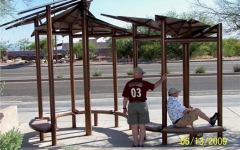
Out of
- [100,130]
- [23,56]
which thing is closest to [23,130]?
[100,130]

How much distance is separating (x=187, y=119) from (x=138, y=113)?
3.07 ft

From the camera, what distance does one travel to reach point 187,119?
6605mm

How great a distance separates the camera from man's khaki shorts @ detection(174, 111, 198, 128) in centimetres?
655

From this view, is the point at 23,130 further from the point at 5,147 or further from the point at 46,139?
the point at 5,147

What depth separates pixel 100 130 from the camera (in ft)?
28.6

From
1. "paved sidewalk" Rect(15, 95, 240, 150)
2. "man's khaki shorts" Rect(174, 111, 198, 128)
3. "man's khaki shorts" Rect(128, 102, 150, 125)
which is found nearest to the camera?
"man's khaki shorts" Rect(174, 111, 198, 128)

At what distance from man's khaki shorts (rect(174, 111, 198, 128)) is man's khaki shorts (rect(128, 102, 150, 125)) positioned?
0.62 m

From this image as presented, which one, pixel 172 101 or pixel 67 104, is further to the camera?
pixel 67 104

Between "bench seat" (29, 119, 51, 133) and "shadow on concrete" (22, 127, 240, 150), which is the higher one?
"bench seat" (29, 119, 51, 133)

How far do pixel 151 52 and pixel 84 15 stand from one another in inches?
1573

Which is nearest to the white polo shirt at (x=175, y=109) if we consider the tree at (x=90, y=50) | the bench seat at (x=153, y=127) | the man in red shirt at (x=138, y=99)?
the bench seat at (x=153, y=127)
